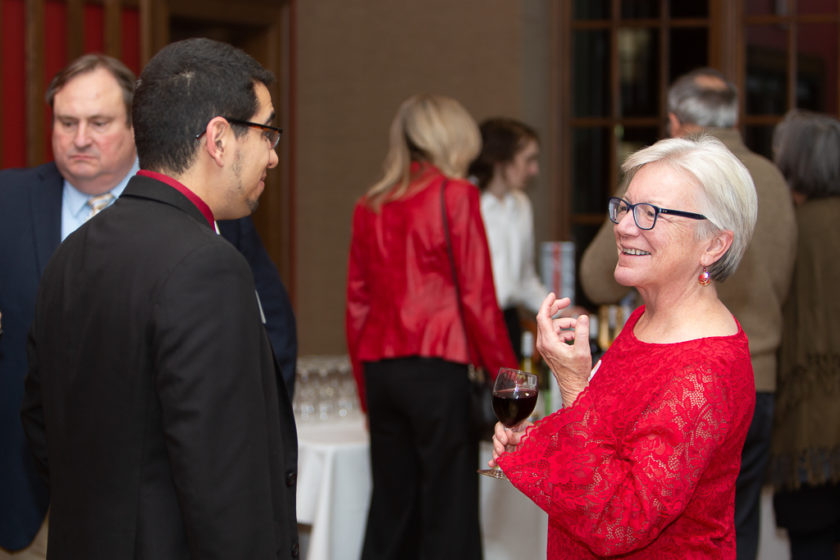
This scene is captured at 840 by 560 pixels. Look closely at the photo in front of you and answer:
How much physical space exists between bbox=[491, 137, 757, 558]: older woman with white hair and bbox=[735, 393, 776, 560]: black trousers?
3.17ft

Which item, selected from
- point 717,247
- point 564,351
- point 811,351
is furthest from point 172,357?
point 811,351

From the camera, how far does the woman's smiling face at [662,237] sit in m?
1.67

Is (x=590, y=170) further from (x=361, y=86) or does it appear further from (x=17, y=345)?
(x=17, y=345)

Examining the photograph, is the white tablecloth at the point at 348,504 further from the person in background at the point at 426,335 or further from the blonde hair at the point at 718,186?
the blonde hair at the point at 718,186

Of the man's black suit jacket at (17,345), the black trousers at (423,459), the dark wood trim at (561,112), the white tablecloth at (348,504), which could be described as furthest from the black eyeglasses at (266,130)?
the dark wood trim at (561,112)

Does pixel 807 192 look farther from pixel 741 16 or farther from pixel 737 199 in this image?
pixel 741 16

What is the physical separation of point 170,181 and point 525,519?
210 centimetres

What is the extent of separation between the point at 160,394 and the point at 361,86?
4.57 m

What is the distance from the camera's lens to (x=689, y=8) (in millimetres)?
5363

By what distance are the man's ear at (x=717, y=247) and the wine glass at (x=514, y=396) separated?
40 cm

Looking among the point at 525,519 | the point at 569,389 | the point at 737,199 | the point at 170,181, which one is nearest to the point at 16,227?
the point at 170,181

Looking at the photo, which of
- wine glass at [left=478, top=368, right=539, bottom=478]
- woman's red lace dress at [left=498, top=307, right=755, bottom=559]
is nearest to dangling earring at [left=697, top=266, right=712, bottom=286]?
woman's red lace dress at [left=498, top=307, right=755, bottom=559]

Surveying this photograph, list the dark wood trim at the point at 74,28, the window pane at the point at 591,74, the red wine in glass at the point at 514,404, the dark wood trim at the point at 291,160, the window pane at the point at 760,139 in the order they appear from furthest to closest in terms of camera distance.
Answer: the dark wood trim at the point at 291,160
the window pane at the point at 591,74
the window pane at the point at 760,139
the dark wood trim at the point at 74,28
the red wine in glass at the point at 514,404

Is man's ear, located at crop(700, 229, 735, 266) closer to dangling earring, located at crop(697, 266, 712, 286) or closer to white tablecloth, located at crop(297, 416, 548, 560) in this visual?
dangling earring, located at crop(697, 266, 712, 286)
